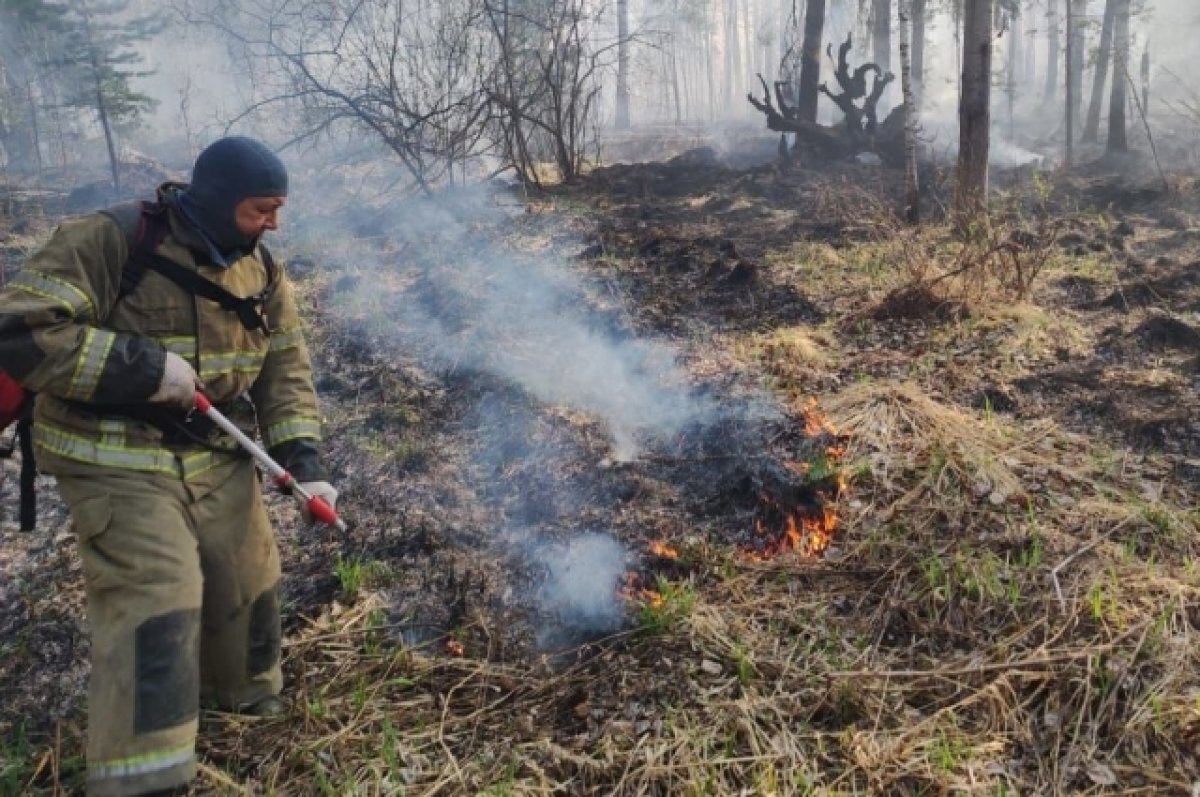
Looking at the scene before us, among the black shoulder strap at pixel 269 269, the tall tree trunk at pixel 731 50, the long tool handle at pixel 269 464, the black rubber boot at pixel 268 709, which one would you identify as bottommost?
the black rubber boot at pixel 268 709

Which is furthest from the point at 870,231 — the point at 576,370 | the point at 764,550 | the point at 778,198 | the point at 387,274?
the point at 764,550

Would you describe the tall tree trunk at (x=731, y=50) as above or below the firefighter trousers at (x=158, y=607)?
above

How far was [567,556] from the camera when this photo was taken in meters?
3.70

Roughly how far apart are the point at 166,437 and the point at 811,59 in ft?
50.1

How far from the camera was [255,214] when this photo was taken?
259cm

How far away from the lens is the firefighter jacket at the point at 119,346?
2.22m

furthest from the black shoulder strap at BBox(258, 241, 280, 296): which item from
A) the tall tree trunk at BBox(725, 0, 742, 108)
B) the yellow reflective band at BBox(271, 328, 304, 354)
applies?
the tall tree trunk at BBox(725, 0, 742, 108)

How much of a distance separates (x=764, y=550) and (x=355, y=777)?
78.6 inches

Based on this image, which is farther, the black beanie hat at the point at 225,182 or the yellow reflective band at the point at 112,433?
the black beanie hat at the point at 225,182

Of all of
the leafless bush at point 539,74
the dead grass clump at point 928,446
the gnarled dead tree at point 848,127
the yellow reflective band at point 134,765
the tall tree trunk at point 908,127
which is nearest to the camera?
the yellow reflective band at point 134,765

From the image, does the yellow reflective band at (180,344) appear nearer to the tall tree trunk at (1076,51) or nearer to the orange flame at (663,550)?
the orange flame at (663,550)

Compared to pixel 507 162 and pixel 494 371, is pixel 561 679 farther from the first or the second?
pixel 507 162

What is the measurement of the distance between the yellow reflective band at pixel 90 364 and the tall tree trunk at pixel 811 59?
15.0 metres

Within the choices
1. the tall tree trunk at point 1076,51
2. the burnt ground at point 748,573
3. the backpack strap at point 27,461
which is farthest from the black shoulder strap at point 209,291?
the tall tree trunk at point 1076,51
